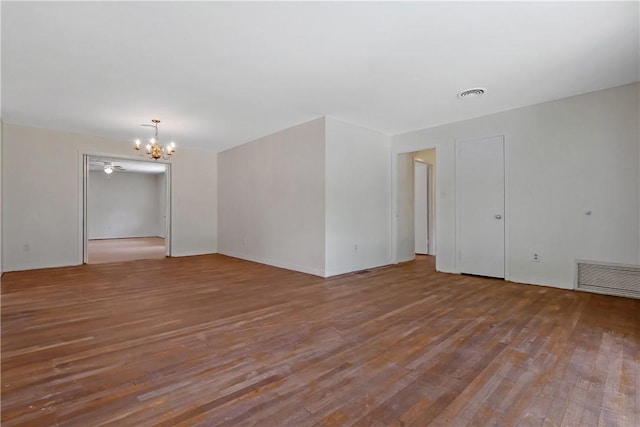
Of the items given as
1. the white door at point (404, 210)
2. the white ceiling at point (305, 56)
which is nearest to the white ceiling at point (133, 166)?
the white ceiling at point (305, 56)

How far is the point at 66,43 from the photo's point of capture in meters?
2.73

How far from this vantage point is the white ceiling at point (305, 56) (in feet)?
7.64

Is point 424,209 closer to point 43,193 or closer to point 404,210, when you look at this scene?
point 404,210

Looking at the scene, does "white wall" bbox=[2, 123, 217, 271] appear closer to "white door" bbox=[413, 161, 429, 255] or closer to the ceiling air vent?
the ceiling air vent

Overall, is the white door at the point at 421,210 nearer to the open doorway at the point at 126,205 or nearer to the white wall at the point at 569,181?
the white wall at the point at 569,181

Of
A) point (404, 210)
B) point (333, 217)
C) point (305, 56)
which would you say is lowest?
point (333, 217)

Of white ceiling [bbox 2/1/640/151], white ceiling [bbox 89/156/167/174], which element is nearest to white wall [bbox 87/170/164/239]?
white ceiling [bbox 89/156/167/174]

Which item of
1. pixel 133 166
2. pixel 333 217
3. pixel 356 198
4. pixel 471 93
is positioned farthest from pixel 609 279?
pixel 133 166

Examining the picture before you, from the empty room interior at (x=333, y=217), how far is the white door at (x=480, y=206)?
3 cm

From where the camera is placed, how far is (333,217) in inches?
195

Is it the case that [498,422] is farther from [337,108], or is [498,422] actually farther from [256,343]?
[337,108]

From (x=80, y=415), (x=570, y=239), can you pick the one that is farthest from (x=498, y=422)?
(x=570, y=239)

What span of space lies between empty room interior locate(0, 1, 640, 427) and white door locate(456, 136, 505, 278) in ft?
0.10

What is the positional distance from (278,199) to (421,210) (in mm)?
3769
